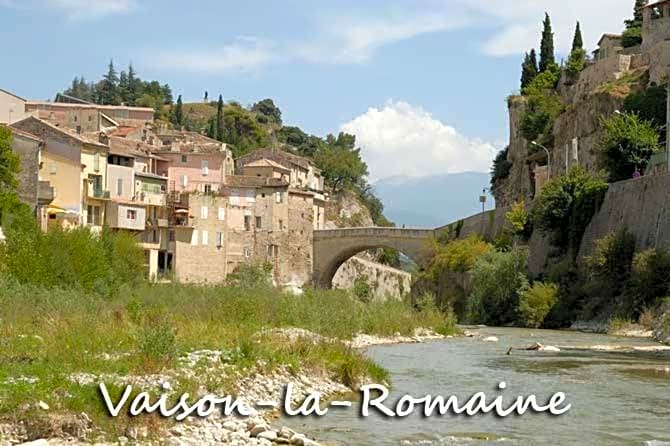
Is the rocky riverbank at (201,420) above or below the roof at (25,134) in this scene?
below

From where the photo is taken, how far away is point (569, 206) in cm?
5225

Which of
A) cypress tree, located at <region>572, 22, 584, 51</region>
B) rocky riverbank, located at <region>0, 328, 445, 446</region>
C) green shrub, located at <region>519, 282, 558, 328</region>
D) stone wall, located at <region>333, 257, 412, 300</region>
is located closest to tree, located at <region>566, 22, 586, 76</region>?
cypress tree, located at <region>572, 22, 584, 51</region>

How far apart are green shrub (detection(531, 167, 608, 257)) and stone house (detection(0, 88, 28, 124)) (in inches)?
1319

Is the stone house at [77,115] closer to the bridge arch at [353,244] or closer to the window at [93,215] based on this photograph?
the bridge arch at [353,244]

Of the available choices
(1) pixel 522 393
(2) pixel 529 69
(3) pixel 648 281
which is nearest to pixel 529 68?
(2) pixel 529 69

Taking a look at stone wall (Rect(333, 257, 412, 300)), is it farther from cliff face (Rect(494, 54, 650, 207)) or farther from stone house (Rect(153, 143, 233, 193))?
cliff face (Rect(494, 54, 650, 207))

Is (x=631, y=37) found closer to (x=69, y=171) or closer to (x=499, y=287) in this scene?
(x=499, y=287)

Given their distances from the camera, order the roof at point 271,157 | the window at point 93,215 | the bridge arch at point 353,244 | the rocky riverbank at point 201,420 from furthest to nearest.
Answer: the roof at point 271,157, the bridge arch at point 353,244, the window at point 93,215, the rocky riverbank at point 201,420

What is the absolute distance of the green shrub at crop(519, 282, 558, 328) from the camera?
47.0 m

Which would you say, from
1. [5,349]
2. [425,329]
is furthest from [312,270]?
[5,349]

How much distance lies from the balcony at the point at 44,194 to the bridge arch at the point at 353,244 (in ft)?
93.8

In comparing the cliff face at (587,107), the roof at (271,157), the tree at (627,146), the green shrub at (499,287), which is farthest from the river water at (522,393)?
the roof at (271,157)

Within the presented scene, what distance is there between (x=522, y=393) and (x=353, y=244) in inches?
2428

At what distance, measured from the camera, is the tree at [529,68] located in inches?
3425
